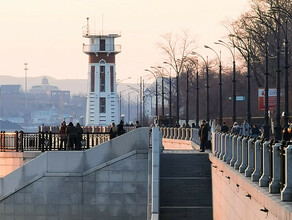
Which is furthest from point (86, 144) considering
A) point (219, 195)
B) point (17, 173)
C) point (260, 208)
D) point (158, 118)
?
point (158, 118)

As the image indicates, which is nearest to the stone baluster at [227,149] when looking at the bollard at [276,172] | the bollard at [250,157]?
the bollard at [250,157]

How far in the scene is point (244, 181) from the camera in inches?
960

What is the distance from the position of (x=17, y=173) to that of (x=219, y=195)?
13971 millimetres

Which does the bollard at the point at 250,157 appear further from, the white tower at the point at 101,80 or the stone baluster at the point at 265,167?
the white tower at the point at 101,80

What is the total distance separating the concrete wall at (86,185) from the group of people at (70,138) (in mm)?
5547

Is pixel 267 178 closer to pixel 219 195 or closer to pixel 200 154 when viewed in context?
pixel 219 195

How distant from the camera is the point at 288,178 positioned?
18.7 meters

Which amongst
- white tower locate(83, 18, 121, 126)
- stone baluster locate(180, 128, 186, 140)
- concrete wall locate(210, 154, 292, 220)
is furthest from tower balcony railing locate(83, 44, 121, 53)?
concrete wall locate(210, 154, 292, 220)

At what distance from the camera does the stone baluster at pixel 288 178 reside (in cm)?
1856

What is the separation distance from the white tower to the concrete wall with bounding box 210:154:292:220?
94599 millimetres

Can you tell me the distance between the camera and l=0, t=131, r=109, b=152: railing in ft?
174

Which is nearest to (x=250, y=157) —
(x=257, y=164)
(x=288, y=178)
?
(x=257, y=164)

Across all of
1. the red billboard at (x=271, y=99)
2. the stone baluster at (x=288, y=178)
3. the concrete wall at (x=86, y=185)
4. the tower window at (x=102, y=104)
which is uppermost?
the tower window at (x=102, y=104)

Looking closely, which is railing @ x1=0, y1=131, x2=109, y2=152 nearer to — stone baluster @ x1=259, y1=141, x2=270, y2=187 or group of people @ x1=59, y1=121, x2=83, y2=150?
group of people @ x1=59, y1=121, x2=83, y2=150
